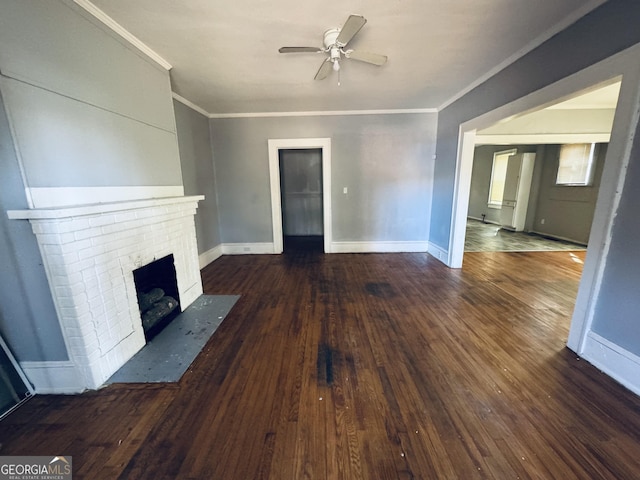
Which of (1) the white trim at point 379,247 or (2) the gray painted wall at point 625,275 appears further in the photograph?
(1) the white trim at point 379,247

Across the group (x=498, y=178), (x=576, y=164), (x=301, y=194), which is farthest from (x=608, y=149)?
(x=498, y=178)

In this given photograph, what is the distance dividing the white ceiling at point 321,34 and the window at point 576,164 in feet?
14.4

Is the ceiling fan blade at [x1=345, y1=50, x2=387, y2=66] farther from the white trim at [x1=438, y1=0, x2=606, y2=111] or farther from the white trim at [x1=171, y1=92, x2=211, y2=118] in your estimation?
the white trim at [x1=171, y1=92, x2=211, y2=118]

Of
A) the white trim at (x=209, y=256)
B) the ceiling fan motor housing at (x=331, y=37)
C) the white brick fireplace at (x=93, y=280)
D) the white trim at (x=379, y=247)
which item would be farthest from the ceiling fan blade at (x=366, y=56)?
the white trim at (x=209, y=256)

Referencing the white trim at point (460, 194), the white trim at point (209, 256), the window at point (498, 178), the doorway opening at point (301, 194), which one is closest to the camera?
the white trim at point (460, 194)

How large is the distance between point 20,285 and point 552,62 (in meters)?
4.17

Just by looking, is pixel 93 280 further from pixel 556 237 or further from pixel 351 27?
pixel 556 237

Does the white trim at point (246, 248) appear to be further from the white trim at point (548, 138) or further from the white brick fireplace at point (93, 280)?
the white trim at point (548, 138)

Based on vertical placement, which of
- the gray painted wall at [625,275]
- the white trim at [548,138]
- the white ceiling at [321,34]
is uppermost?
the white ceiling at [321,34]

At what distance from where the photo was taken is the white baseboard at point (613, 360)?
162cm

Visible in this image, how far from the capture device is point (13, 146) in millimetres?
1352

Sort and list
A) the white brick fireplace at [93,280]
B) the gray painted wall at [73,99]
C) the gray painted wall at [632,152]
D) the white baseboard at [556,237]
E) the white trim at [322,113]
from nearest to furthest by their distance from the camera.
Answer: the gray painted wall at [73,99]
the white brick fireplace at [93,280]
the gray painted wall at [632,152]
the white trim at [322,113]
the white baseboard at [556,237]

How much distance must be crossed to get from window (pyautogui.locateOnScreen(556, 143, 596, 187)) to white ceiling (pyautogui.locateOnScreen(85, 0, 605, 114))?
14.4 feet

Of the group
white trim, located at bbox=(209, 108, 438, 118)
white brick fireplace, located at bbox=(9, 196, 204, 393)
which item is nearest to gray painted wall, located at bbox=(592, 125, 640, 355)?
white trim, located at bbox=(209, 108, 438, 118)
